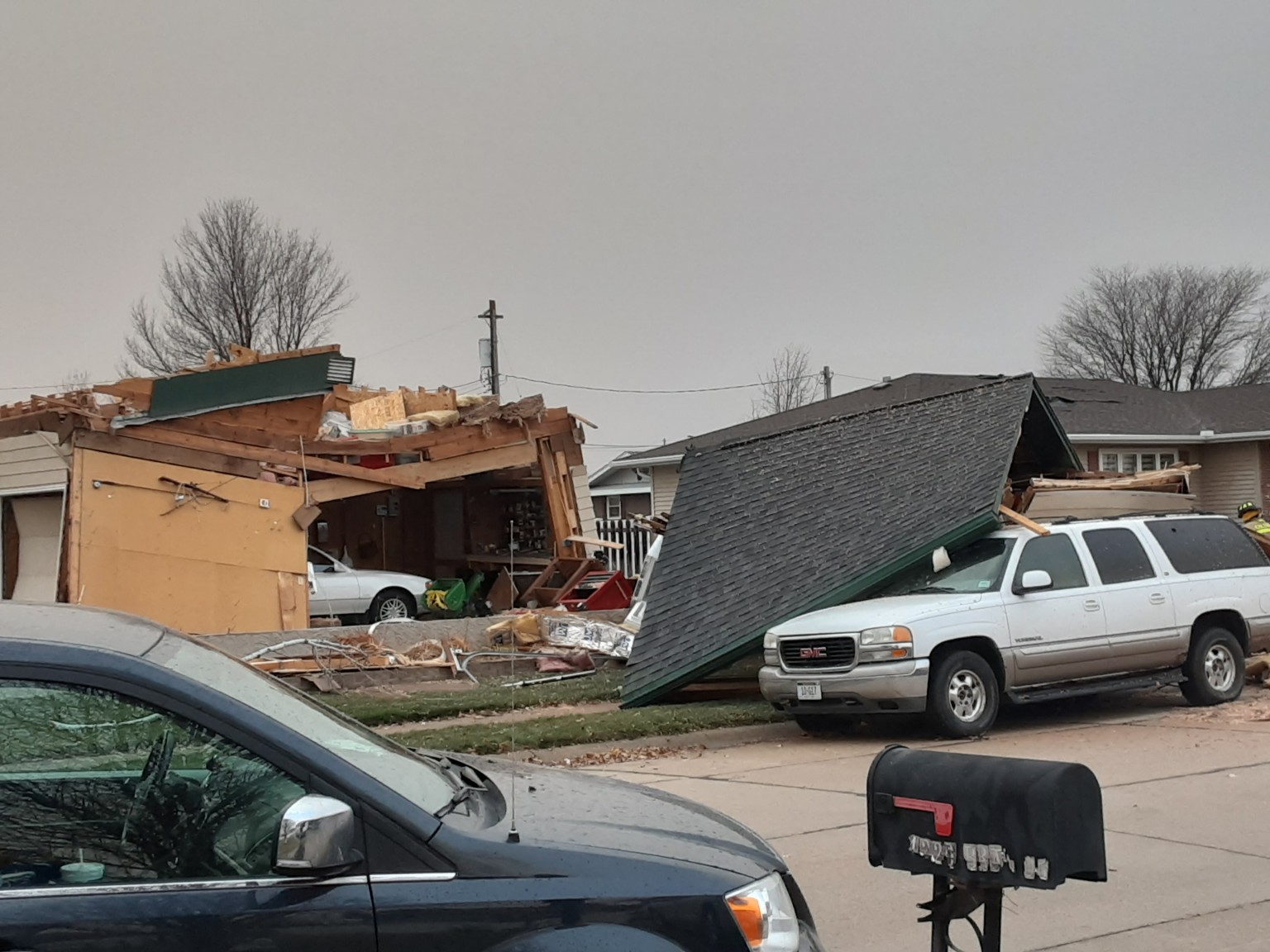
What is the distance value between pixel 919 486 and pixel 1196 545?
2698mm

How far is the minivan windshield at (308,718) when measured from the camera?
3.26 m

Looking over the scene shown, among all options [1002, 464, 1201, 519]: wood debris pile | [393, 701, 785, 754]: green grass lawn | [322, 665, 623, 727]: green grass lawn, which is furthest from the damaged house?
[1002, 464, 1201, 519]: wood debris pile

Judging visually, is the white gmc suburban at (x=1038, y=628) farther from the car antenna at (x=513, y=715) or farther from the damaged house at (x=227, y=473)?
the damaged house at (x=227, y=473)

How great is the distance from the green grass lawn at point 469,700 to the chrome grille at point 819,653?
2.50 meters

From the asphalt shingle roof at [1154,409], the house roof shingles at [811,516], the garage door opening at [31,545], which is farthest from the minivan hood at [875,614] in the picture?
the asphalt shingle roof at [1154,409]

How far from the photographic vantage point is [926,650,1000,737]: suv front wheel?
401 inches

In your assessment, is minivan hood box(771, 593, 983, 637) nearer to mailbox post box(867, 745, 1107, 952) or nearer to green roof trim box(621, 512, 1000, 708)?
green roof trim box(621, 512, 1000, 708)

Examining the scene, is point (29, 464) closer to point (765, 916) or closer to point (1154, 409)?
point (765, 916)

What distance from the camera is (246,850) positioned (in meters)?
3.01

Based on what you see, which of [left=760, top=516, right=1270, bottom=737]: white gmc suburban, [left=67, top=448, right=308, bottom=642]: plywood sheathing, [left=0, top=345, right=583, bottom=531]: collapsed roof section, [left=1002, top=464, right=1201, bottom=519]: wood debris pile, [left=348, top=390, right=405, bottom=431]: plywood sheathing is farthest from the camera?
[left=348, top=390, right=405, bottom=431]: plywood sheathing

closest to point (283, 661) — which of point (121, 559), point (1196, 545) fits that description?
point (121, 559)

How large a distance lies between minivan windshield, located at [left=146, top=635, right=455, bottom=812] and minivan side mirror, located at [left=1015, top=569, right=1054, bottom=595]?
7.95 metres

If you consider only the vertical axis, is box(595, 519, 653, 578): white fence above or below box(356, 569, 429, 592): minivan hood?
above

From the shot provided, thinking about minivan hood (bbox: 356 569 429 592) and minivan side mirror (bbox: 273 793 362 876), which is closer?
minivan side mirror (bbox: 273 793 362 876)
